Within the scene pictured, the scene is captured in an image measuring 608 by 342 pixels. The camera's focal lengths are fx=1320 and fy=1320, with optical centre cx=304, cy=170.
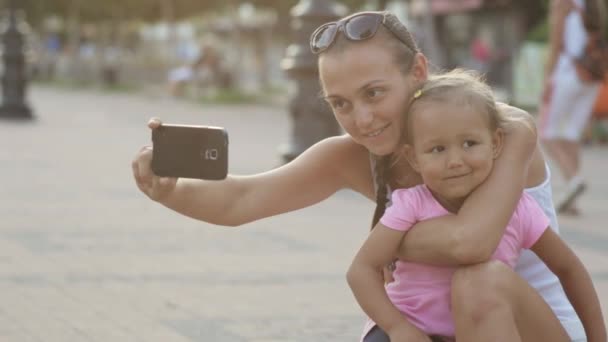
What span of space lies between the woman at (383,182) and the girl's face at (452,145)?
0.18ft

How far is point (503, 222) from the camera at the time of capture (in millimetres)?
3305

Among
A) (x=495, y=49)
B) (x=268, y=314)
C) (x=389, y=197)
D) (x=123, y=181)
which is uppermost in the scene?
(x=389, y=197)

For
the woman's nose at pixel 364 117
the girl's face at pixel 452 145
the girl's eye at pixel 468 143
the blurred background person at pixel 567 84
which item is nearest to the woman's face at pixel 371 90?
the woman's nose at pixel 364 117

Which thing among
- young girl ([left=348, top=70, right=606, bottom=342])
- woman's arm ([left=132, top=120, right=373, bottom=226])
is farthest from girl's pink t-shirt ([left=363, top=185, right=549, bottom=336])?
woman's arm ([left=132, top=120, right=373, bottom=226])

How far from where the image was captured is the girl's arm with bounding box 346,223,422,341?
3314 mm

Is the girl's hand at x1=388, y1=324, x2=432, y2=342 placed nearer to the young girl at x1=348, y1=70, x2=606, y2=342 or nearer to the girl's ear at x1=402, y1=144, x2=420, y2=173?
the young girl at x1=348, y1=70, x2=606, y2=342

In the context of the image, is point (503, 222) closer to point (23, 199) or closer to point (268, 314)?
point (268, 314)

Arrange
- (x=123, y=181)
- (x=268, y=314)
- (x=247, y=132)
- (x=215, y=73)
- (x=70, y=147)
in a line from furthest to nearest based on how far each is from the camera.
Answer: (x=215, y=73), (x=247, y=132), (x=70, y=147), (x=123, y=181), (x=268, y=314)

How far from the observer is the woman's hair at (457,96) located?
326cm

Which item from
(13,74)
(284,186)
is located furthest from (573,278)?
(13,74)

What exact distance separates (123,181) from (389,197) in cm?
776

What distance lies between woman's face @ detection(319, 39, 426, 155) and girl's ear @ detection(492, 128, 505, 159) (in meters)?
0.24

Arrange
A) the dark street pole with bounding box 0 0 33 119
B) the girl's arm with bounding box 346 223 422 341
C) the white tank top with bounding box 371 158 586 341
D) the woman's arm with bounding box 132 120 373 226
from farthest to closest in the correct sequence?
the dark street pole with bounding box 0 0 33 119, the woman's arm with bounding box 132 120 373 226, the white tank top with bounding box 371 158 586 341, the girl's arm with bounding box 346 223 422 341

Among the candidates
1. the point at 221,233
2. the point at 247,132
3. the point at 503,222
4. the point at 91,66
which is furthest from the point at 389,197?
the point at 91,66
